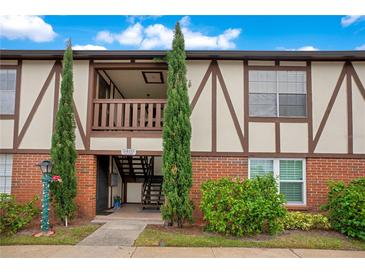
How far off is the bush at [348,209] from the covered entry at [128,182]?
5.80m

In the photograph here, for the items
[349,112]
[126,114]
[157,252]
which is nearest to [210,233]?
[157,252]

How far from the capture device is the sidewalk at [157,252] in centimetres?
541

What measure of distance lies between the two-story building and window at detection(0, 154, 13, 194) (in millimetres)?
29

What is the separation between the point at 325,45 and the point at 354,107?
2.31 metres

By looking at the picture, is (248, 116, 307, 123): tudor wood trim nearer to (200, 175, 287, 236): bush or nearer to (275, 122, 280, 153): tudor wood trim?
(275, 122, 280, 153): tudor wood trim

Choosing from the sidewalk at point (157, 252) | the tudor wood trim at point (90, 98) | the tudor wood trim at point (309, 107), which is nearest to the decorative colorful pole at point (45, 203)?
the sidewalk at point (157, 252)

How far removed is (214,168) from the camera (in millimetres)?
8430

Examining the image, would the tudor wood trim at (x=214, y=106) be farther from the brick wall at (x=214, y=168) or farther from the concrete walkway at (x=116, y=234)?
the concrete walkway at (x=116, y=234)

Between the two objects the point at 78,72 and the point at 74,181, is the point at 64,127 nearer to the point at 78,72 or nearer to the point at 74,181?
the point at 74,181

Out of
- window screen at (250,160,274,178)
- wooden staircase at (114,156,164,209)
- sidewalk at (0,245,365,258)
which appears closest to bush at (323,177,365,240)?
sidewalk at (0,245,365,258)

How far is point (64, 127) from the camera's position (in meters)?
7.61
